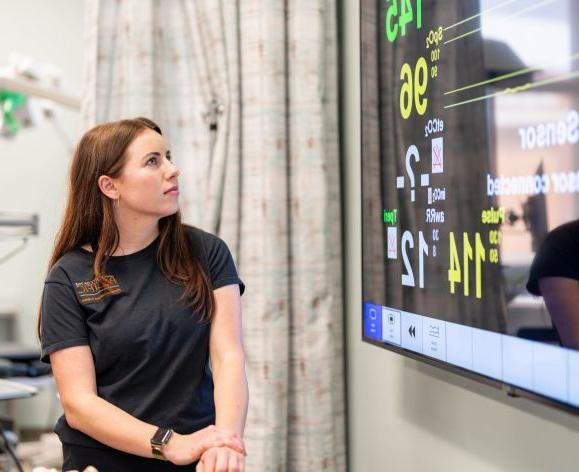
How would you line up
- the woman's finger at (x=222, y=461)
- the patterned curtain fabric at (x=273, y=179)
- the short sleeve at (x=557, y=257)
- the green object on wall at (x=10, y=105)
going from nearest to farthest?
1. the short sleeve at (x=557, y=257)
2. the woman's finger at (x=222, y=461)
3. the patterned curtain fabric at (x=273, y=179)
4. the green object on wall at (x=10, y=105)

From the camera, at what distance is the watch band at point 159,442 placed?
1.58m

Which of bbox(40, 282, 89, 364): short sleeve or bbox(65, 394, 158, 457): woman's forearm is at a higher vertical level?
bbox(40, 282, 89, 364): short sleeve

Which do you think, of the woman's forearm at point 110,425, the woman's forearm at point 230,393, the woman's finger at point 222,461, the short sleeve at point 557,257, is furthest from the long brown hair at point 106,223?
the short sleeve at point 557,257

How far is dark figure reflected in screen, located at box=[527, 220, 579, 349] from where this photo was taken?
1253 millimetres

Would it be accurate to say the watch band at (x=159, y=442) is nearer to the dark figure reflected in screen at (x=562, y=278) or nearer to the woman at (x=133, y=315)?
the woman at (x=133, y=315)

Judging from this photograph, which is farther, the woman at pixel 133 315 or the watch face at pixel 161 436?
the woman at pixel 133 315

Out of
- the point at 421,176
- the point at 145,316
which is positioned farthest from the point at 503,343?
the point at 145,316

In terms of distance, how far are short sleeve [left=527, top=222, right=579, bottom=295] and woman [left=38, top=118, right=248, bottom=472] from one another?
66 cm

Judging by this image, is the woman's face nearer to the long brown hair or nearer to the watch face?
the long brown hair

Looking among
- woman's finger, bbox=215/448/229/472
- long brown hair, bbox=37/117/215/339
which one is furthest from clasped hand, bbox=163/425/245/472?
long brown hair, bbox=37/117/215/339

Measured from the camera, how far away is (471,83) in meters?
1.54

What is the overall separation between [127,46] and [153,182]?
867 millimetres

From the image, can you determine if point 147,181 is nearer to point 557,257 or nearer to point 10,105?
point 557,257

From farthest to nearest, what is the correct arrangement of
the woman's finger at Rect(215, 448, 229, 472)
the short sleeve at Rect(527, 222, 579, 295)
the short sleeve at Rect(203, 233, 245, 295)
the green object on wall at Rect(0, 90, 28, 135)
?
the green object on wall at Rect(0, 90, 28, 135) < the short sleeve at Rect(203, 233, 245, 295) < the woman's finger at Rect(215, 448, 229, 472) < the short sleeve at Rect(527, 222, 579, 295)
